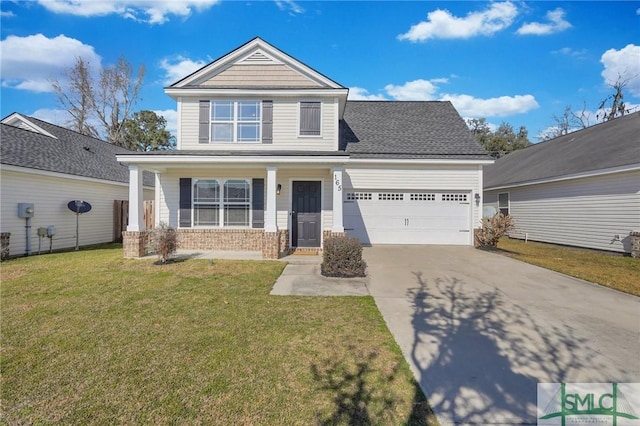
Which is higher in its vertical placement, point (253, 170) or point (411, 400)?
point (253, 170)

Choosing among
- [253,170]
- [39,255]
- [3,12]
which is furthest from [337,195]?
[3,12]

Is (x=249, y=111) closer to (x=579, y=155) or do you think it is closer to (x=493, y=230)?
(x=493, y=230)

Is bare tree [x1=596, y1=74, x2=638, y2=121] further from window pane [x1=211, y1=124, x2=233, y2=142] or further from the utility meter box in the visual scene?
the utility meter box

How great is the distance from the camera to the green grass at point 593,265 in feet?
21.2

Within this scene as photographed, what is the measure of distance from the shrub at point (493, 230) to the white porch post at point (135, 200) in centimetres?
1191

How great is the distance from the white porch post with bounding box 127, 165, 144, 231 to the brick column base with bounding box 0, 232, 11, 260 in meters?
3.31

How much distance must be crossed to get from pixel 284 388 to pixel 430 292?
3.84 m

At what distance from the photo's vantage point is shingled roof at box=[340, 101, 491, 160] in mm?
11711

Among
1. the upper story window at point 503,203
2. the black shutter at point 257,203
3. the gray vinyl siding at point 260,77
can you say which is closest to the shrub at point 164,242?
the black shutter at point 257,203

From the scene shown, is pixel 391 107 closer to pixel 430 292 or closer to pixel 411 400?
pixel 430 292

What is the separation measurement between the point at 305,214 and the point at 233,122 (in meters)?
4.11

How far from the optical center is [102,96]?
89.1ft

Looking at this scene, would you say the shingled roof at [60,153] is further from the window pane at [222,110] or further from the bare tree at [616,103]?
the bare tree at [616,103]

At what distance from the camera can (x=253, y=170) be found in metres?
10.2
